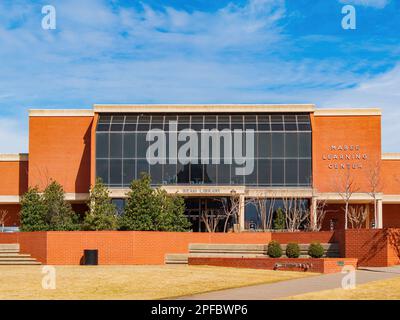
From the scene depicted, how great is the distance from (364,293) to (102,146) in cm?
4300

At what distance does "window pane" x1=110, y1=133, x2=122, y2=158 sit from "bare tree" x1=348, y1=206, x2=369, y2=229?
2027 cm

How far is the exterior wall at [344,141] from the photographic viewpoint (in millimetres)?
65312

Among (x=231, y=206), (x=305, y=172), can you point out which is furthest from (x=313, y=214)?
(x=231, y=206)

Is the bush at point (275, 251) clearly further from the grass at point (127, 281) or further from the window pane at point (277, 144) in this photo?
the window pane at point (277, 144)

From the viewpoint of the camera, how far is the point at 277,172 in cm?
6353

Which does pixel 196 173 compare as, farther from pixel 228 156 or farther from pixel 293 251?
pixel 293 251

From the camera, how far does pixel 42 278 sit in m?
28.8

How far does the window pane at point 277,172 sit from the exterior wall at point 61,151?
16.5 meters

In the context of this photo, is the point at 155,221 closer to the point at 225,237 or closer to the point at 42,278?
the point at 225,237

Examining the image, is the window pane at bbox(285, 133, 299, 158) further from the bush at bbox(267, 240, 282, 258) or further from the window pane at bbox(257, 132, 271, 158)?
the bush at bbox(267, 240, 282, 258)

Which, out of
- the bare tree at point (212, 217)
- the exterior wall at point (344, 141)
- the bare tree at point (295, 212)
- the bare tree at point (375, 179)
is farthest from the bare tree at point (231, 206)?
the bare tree at point (375, 179)

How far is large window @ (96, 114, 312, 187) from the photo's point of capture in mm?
63000
